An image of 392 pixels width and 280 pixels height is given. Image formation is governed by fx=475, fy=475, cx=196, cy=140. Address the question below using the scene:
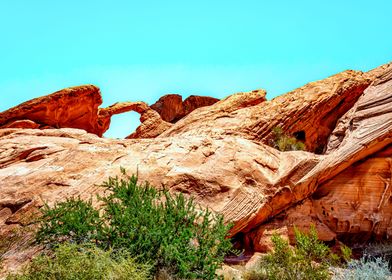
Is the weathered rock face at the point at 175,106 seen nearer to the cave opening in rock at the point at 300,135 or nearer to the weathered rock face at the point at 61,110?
the weathered rock face at the point at 61,110

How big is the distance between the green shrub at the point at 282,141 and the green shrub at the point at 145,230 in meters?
7.13

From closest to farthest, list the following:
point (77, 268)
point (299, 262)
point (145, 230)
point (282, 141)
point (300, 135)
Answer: point (77, 268)
point (145, 230)
point (299, 262)
point (282, 141)
point (300, 135)

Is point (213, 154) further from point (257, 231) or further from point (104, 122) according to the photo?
point (104, 122)

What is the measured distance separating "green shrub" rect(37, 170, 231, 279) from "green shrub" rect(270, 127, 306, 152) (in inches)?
281

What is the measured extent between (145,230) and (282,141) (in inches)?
367

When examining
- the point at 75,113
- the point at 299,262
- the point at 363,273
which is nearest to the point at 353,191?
the point at 363,273

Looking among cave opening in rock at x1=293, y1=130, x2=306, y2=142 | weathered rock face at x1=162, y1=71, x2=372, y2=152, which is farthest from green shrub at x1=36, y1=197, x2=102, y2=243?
cave opening in rock at x1=293, y1=130, x2=306, y2=142

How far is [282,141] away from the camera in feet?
65.1

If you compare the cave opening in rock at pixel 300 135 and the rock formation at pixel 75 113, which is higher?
the rock formation at pixel 75 113

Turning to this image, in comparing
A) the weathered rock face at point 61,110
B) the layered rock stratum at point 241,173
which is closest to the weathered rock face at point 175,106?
the weathered rock face at point 61,110

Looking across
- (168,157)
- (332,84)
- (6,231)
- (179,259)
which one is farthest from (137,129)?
(179,259)

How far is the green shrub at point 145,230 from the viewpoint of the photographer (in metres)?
12.0

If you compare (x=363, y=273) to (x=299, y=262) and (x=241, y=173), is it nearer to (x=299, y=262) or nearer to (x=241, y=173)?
(x=299, y=262)

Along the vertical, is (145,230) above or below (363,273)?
above
